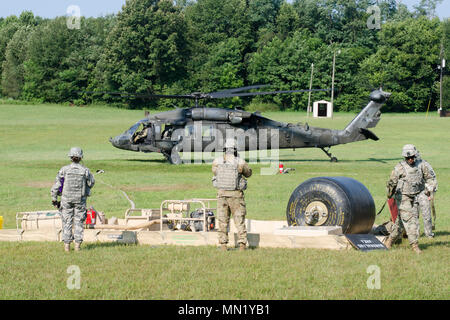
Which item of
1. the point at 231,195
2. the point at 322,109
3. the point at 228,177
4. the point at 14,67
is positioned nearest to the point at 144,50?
the point at 14,67

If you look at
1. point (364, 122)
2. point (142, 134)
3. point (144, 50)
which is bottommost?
point (142, 134)

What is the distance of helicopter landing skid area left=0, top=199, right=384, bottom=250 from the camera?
1250cm

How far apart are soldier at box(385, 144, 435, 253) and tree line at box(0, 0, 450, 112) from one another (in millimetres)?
81284

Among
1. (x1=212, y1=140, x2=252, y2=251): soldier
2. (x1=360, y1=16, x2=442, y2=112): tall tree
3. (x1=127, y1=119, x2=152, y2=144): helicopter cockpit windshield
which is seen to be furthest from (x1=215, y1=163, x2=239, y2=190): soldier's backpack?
(x1=360, y1=16, x2=442, y2=112): tall tree

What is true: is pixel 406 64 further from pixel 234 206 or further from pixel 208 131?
pixel 234 206

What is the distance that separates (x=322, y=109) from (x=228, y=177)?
78.2 meters

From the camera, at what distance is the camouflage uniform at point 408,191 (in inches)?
478

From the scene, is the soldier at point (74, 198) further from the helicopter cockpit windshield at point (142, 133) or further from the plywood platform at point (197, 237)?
the helicopter cockpit windshield at point (142, 133)

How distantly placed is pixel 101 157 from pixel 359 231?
29526 mm

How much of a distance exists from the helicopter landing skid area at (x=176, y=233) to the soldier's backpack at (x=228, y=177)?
3.14ft

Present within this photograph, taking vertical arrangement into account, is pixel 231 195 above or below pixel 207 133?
below

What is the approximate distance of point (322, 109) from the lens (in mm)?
88875
